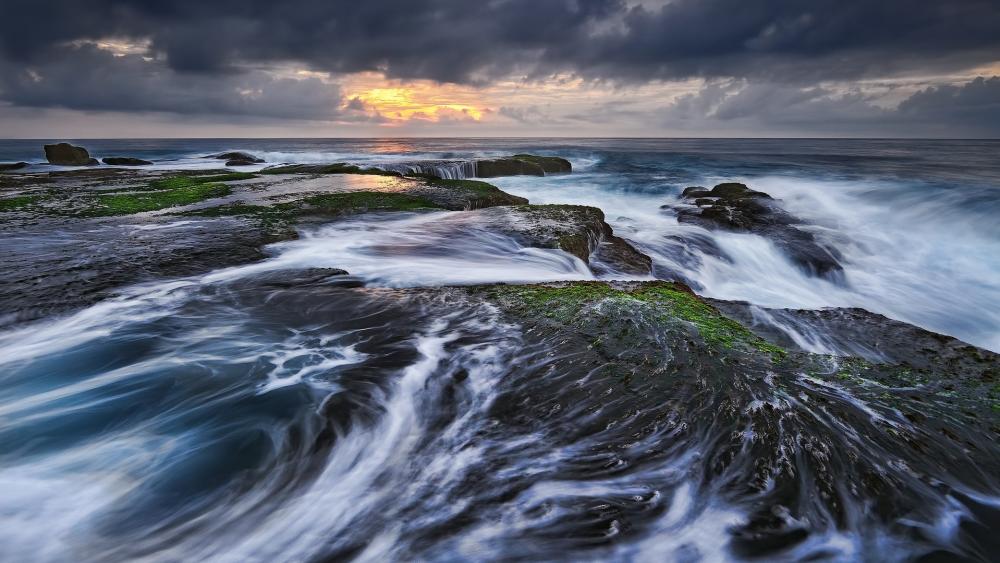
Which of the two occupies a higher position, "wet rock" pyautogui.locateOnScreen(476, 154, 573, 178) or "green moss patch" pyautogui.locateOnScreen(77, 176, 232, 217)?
"wet rock" pyautogui.locateOnScreen(476, 154, 573, 178)

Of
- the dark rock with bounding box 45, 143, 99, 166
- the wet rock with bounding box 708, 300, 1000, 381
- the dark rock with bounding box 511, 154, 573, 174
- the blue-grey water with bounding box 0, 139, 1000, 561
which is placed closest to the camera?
the blue-grey water with bounding box 0, 139, 1000, 561

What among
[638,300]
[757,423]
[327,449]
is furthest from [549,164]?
[327,449]

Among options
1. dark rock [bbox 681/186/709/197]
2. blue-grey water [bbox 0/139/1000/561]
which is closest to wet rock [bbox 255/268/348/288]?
blue-grey water [bbox 0/139/1000/561]

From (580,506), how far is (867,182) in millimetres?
31180

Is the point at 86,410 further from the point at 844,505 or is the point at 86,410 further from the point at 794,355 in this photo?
the point at 794,355

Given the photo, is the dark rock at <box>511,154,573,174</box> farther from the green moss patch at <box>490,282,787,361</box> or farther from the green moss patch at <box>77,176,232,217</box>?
the green moss patch at <box>490,282,787,361</box>

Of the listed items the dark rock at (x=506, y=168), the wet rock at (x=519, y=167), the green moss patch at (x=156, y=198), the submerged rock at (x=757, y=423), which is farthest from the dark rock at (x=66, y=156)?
the submerged rock at (x=757, y=423)

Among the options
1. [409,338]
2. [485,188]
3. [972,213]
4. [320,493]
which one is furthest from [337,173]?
[972,213]

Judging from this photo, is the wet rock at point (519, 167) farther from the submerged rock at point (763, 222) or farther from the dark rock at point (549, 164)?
the submerged rock at point (763, 222)

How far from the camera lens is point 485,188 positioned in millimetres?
15859

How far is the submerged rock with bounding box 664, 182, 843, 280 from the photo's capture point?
11898 millimetres

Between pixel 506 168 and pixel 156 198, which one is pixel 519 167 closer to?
pixel 506 168

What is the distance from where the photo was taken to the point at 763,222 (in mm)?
14977

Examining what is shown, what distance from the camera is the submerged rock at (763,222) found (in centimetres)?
1190
